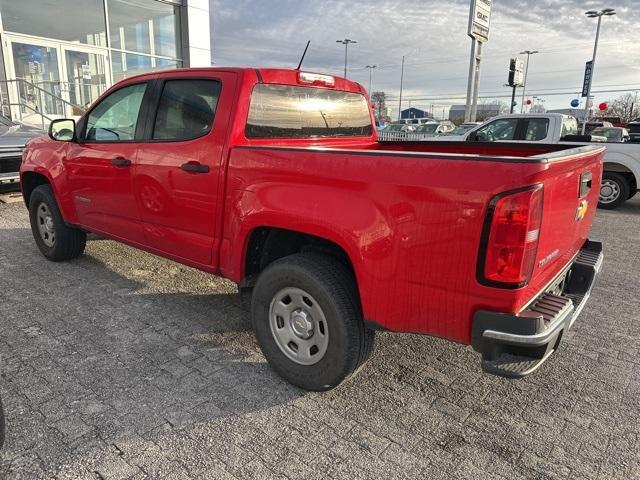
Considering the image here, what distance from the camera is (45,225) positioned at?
5.19 metres

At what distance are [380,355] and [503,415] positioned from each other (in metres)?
0.91

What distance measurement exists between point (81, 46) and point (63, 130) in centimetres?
1209

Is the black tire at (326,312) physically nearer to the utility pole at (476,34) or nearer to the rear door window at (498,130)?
the rear door window at (498,130)

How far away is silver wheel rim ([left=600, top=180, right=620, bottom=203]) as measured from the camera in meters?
9.40

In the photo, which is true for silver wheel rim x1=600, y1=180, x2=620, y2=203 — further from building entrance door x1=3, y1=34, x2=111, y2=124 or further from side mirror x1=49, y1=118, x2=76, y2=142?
building entrance door x1=3, y1=34, x2=111, y2=124

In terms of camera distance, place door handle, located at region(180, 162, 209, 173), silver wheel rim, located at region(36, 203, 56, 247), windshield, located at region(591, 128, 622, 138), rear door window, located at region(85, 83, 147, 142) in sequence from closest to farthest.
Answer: door handle, located at region(180, 162, 209, 173), rear door window, located at region(85, 83, 147, 142), silver wheel rim, located at region(36, 203, 56, 247), windshield, located at region(591, 128, 622, 138)

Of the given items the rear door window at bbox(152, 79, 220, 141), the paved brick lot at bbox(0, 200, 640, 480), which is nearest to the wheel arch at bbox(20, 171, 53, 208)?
the paved brick lot at bbox(0, 200, 640, 480)

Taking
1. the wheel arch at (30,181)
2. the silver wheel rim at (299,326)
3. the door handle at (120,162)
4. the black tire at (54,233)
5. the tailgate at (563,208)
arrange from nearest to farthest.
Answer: the tailgate at (563,208)
the silver wheel rim at (299,326)
the door handle at (120,162)
the black tire at (54,233)
the wheel arch at (30,181)

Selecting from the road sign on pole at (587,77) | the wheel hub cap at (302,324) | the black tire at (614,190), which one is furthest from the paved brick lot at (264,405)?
the road sign on pole at (587,77)

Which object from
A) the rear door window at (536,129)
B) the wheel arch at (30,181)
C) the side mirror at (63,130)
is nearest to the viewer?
the side mirror at (63,130)

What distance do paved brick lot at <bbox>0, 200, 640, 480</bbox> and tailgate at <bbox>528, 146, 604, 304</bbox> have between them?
835mm

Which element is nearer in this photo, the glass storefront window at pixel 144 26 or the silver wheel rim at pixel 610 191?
the silver wheel rim at pixel 610 191

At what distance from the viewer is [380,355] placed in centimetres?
335

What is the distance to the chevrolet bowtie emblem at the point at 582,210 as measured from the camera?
9.25 ft
